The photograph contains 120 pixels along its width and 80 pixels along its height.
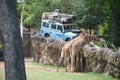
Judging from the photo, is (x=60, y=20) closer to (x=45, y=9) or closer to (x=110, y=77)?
(x=45, y=9)

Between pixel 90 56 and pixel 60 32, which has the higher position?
pixel 60 32

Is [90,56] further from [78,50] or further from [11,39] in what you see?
[11,39]

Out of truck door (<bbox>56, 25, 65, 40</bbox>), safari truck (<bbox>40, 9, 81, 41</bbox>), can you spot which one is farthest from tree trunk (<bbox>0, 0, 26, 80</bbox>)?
truck door (<bbox>56, 25, 65, 40</bbox>)

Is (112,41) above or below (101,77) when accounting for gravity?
above

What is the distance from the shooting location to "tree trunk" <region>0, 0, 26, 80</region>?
7.69 meters

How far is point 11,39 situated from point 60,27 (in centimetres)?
1822

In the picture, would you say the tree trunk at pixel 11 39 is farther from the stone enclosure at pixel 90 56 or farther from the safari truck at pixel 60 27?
the safari truck at pixel 60 27

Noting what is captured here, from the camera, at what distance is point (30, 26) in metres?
34.2

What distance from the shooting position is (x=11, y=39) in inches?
304

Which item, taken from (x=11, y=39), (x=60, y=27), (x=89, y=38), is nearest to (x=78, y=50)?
(x=89, y=38)

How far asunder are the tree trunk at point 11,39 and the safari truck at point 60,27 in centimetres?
1666

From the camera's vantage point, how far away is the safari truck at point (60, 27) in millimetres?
25422

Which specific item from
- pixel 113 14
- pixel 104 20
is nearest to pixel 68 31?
pixel 104 20

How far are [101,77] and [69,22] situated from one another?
1003 cm
